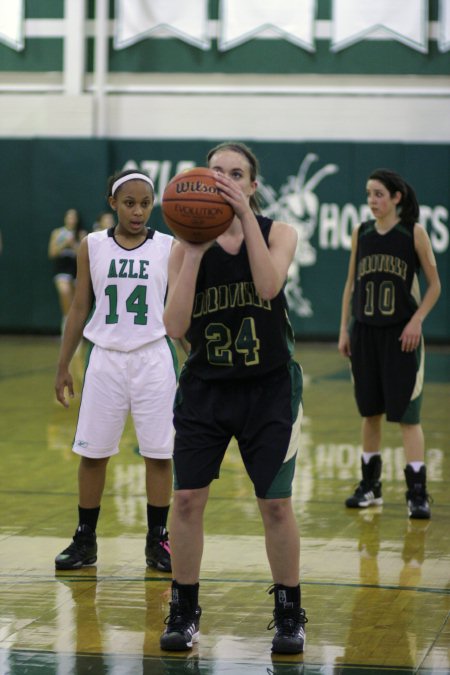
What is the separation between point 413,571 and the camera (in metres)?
5.71

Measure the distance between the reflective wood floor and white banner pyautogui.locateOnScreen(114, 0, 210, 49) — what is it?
10.6m

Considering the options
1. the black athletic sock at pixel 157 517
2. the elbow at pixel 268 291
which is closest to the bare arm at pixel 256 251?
the elbow at pixel 268 291

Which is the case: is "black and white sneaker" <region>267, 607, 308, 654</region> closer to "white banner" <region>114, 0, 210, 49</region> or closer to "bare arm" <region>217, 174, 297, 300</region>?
"bare arm" <region>217, 174, 297, 300</region>

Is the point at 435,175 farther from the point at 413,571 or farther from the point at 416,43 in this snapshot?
the point at 413,571

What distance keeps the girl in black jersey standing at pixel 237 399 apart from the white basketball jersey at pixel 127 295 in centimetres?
117

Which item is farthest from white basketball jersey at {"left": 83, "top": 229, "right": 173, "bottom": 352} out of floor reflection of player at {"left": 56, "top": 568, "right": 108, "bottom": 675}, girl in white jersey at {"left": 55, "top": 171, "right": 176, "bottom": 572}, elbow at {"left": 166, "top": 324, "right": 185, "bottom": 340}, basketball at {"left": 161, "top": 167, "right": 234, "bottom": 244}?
basketball at {"left": 161, "top": 167, "right": 234, "bottom": 244}

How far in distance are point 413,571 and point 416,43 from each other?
13827mm

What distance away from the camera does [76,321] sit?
5719 mm

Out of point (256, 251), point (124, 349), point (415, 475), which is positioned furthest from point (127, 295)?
point (415, 475)

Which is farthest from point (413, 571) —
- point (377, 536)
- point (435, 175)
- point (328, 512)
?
point (435, 175)

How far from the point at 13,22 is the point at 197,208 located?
625 inches

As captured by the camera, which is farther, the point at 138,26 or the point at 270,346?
the point at 138,26

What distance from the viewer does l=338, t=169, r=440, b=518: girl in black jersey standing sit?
273 inches

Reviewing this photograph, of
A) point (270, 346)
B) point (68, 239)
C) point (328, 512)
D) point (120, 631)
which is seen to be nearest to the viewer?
point (270, 346)
